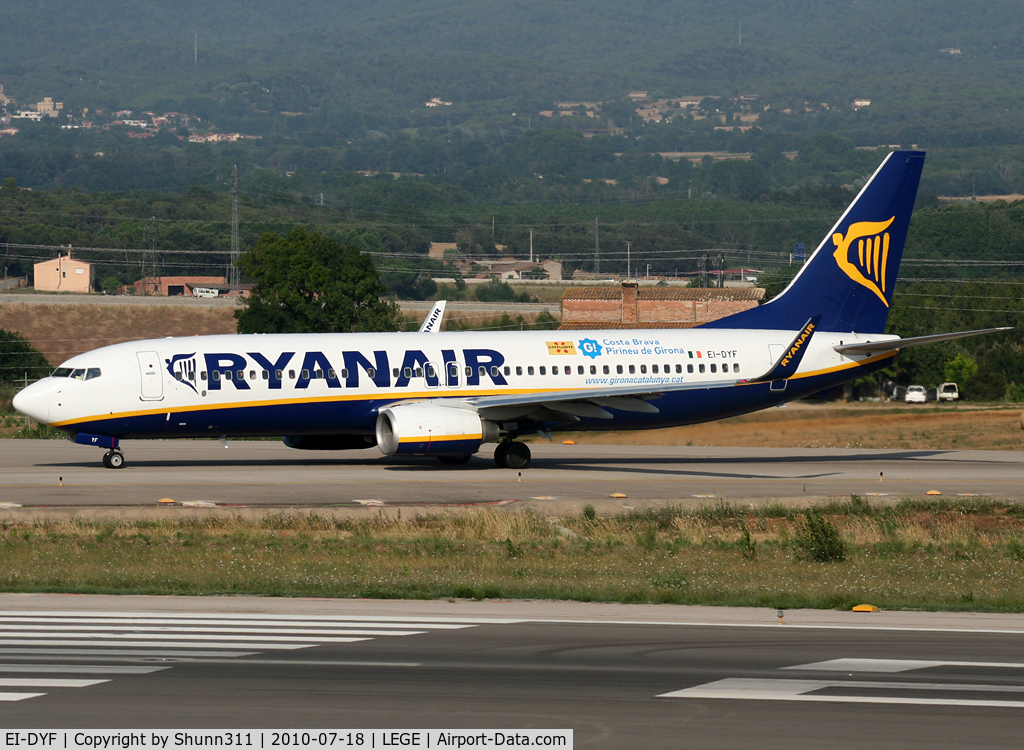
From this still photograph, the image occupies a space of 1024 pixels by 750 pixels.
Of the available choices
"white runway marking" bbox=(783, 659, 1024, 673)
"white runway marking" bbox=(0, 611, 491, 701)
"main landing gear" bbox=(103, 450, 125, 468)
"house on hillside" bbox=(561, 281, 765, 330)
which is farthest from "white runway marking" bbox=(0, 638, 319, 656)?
"house on hillside" bbox=(561, 281, 765, 330)

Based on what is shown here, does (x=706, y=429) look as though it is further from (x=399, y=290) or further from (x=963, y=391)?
(x=399, y=290)

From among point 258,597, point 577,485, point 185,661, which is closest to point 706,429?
point 577,485

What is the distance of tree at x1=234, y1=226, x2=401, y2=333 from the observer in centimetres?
7938

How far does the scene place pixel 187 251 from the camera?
18275 centimetres

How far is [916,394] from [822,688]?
83.7m

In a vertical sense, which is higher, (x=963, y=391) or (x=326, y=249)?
(x=326, y=249)

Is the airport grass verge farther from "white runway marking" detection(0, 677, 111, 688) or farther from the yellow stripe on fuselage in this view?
the yellow stripe on fuselage

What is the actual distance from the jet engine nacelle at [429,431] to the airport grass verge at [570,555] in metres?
7.49

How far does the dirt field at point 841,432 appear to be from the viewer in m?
49.3

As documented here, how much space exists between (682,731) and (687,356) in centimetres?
3061
